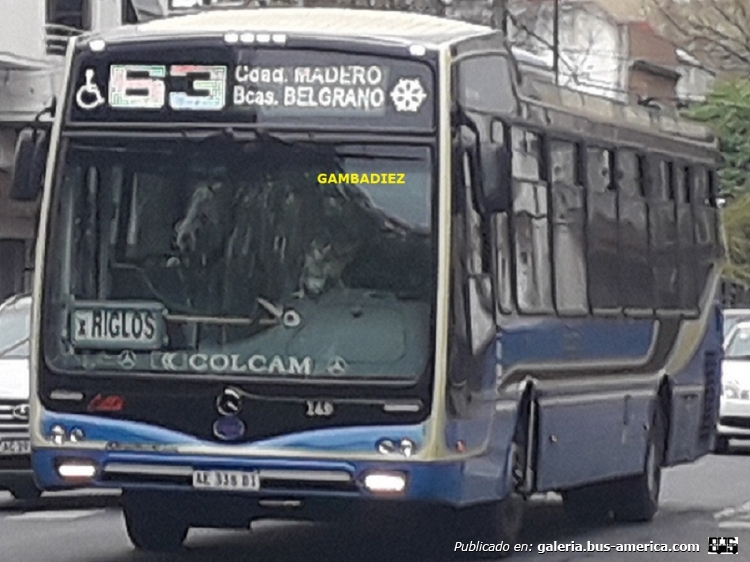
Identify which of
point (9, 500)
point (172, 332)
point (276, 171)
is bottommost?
point (9, 500)

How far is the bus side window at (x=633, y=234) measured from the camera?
17.1 m

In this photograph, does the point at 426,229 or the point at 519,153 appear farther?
the point at 519,153

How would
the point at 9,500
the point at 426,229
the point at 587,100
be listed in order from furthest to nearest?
the point at 9,500 → the point at 587,100 → the point at 426,229

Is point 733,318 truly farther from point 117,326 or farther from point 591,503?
point 117,326

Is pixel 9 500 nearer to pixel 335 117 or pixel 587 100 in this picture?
pixel 587 100

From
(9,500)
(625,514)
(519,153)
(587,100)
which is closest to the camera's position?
(519,153)

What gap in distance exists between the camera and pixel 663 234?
18.2 metres

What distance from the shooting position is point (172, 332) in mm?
13266

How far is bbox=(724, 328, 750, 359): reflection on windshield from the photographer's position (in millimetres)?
29531

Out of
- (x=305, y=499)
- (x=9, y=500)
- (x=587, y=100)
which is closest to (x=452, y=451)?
(x=305, y=499)

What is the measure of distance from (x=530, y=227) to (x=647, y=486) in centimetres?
389

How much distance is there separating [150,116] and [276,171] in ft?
2.63

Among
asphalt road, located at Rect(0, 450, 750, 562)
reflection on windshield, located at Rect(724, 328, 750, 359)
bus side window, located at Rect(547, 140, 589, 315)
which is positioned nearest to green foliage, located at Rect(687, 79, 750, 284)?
reflection on windshield, located at Rect(724, 328, 750, 359)

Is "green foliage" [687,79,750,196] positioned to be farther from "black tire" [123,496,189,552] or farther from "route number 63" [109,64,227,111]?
"route number 63" [109,64,227,111]
